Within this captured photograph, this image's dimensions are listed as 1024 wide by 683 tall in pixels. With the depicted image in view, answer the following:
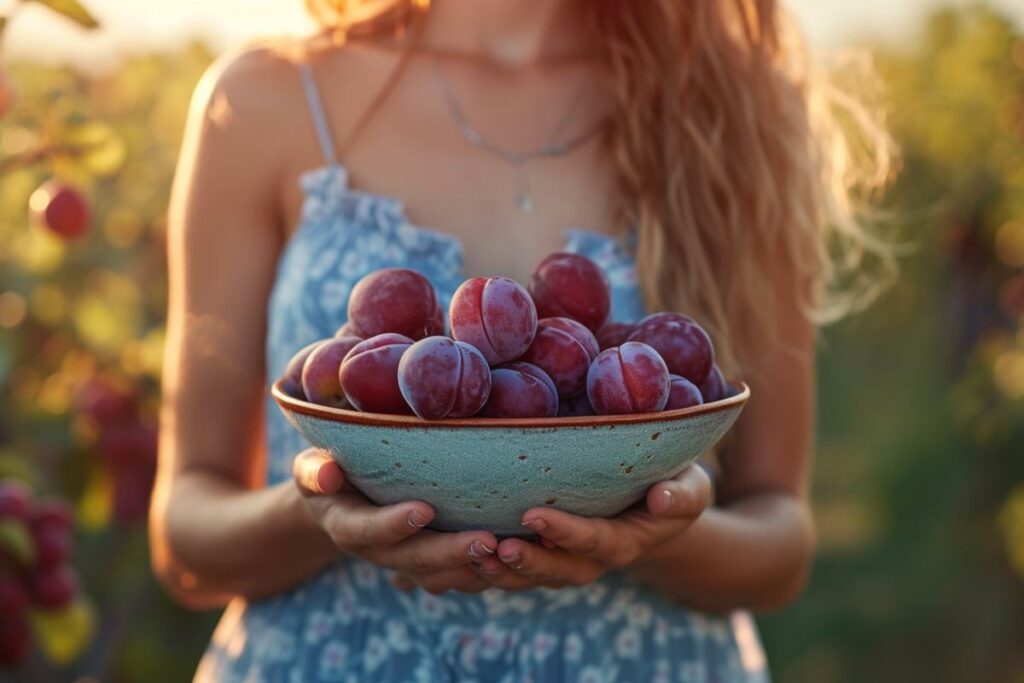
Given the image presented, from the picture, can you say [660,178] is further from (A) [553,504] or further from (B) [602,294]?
(A) [553,504]

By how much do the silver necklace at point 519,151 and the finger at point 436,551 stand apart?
0.71 metres

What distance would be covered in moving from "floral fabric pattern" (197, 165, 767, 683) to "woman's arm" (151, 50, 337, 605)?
0.14 ft

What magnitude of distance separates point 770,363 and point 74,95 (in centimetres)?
107

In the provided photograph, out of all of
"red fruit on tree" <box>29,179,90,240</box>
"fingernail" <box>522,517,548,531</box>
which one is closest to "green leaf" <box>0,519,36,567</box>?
"red fruit on tree" <box>29,179,90,240</box>

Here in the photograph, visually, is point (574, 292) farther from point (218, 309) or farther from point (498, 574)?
point (218, 309)

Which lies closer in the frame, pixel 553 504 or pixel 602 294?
pixel 553 504

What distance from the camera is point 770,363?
1.75 m

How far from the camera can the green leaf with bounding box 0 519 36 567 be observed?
1.77 m

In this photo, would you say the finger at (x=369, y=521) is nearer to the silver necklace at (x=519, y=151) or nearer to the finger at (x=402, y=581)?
the finger at (x=402, y=581)

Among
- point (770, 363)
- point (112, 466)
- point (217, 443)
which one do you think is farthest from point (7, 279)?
point (770, 363)

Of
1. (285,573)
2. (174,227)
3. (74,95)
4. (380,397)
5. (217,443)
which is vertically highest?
(74,95)

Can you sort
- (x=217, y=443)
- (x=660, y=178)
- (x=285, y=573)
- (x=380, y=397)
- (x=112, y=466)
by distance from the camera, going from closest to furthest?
(x=380, y=397) < (x=285, y=573) < (x=217, y=443) < (x=660, y=178) < (x=112, y=466)

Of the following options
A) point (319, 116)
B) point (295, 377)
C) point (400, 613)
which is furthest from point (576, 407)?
point (319, 116)

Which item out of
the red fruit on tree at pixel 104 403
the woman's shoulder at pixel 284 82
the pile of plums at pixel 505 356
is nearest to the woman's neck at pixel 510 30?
the woman's shoulder at pixel 284 82
